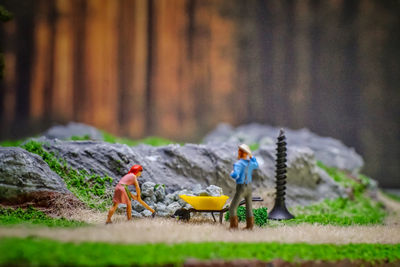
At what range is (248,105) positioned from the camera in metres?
15.1

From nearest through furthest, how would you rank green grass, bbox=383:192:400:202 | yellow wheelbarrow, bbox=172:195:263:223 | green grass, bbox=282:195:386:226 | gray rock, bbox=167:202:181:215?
Result: yellow wheelbarrow, bbox=172:195:263:223
gray rock, bbox=167:202:181:215
green grass, bbox=282:195:386:226
green grass, bbox=383:192:400:202

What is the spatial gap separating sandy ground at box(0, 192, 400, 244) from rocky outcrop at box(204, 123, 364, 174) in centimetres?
680

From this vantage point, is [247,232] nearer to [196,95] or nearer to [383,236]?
[383,236]

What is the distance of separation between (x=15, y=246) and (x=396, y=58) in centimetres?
1611

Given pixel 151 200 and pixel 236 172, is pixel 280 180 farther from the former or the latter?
pixel 151 200

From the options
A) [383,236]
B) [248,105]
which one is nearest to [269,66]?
[248,105]

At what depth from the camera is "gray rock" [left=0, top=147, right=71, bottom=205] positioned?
253 inches

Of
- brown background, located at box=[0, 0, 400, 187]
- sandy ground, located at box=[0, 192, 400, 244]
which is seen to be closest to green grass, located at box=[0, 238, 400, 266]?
sandy ground, located at box=[0, 192, 400, 244]

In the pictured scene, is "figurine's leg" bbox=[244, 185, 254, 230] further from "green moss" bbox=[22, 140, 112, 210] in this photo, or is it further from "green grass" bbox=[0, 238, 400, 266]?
"green moss" bbox=[22, 140, 112, 210]

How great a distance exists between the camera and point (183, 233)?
4754 mm

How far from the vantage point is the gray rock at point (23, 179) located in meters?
6.42

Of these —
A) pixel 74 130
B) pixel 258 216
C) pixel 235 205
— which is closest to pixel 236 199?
pixel 235 205

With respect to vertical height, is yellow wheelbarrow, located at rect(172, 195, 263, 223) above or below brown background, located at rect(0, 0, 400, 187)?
below

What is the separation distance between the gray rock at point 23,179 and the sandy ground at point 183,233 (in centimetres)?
82
